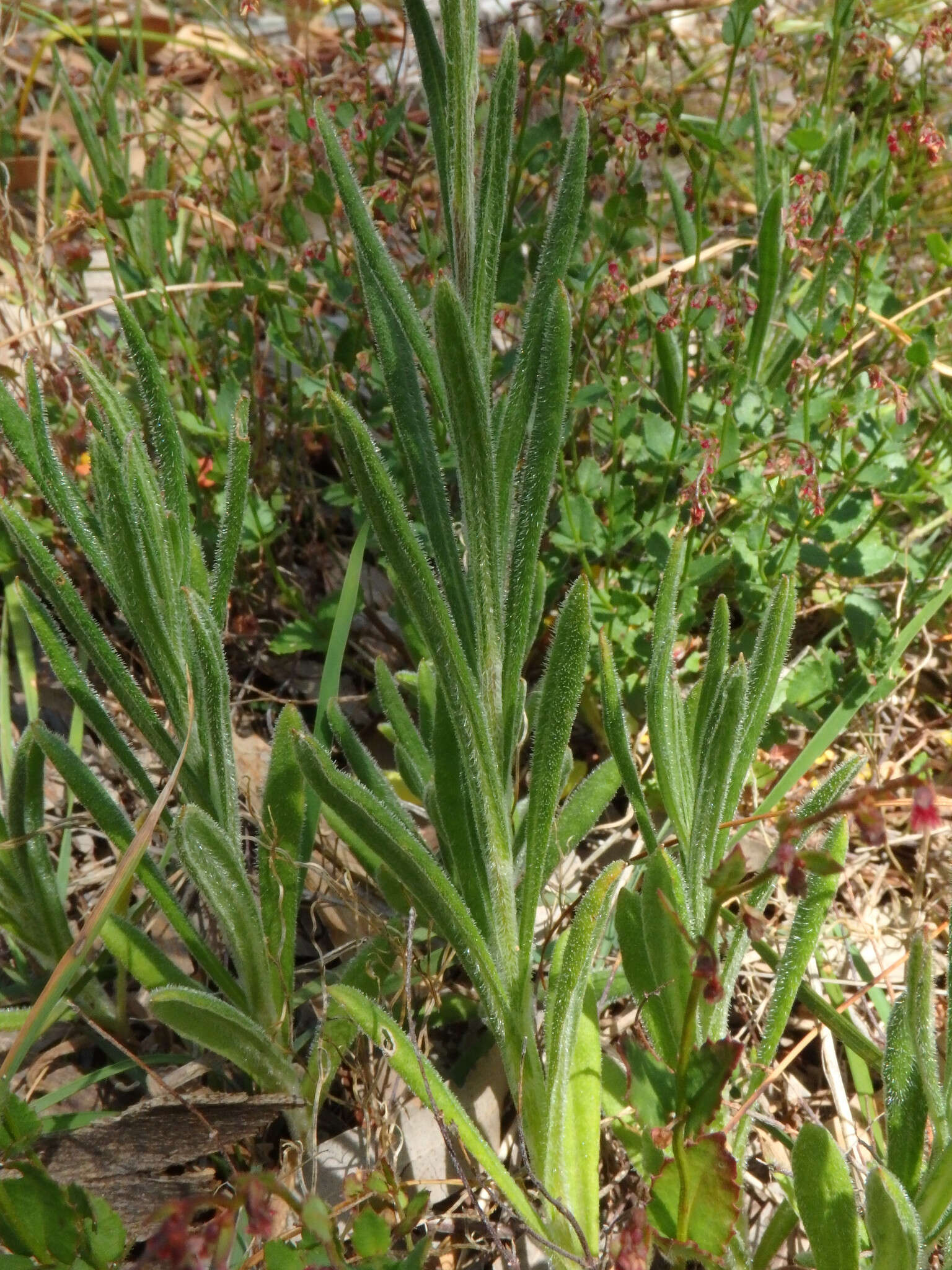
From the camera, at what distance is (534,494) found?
1378mm

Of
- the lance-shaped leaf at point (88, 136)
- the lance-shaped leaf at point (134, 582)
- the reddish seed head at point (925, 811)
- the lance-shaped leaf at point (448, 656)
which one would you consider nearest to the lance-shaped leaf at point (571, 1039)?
the lance-shaped leaf at point (448, 656)

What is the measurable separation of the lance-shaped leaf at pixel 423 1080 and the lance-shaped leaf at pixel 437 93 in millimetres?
868

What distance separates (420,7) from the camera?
4.05 ft

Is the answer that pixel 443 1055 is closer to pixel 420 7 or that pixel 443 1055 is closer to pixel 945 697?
pixel 945 697

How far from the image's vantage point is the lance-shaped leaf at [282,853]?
4.95 feet

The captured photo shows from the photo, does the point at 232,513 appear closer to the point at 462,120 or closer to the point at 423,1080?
the point at 462,120

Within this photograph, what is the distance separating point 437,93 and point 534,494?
0.46m

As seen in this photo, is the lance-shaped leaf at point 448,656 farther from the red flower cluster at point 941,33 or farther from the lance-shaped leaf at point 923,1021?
the red flower cluster at point 941,33

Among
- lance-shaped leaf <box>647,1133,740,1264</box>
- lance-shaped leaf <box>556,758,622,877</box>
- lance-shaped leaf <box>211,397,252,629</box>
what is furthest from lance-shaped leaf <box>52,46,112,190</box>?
lance-shaped leaf <box>647,1133,740,1264</box>

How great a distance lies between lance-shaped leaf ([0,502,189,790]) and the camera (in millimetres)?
1393

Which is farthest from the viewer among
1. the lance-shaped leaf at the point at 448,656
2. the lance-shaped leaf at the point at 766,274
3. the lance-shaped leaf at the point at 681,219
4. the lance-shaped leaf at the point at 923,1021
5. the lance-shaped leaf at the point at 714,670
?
the lance-shaped leaf at the point at 681,219

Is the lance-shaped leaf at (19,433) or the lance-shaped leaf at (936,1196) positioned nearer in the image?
the lance-shaped leaf at (936,1196)

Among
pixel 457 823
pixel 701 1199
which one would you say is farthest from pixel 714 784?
pixel 701 1199

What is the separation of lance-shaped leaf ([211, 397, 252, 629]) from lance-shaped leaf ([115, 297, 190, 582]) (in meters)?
0.05
